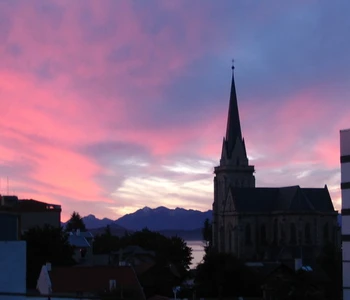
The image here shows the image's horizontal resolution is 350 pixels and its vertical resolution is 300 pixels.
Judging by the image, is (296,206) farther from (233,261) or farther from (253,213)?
(233,261)

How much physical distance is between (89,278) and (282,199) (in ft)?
305

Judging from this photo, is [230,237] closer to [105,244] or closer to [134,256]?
[105,244]

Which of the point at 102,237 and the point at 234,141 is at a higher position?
the point at 234,141

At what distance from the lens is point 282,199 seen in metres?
143

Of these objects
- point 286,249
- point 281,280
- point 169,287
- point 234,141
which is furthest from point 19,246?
point 234,141

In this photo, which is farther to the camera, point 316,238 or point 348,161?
point 316,238

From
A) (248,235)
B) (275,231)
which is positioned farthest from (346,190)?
(275,231)

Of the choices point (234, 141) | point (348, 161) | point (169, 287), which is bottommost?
point (169, 287)

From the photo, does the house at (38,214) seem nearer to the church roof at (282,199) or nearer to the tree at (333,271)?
the tree at (333,271)

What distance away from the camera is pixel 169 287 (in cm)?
6700

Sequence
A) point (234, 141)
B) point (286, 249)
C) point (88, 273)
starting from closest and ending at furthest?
point (88, 273), point (286, 249), point (234, 141)

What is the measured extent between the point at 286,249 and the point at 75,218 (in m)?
44.7

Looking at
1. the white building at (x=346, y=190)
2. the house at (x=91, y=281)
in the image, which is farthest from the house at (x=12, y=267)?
the house at (x=91, y=281)

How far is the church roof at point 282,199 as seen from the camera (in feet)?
459
